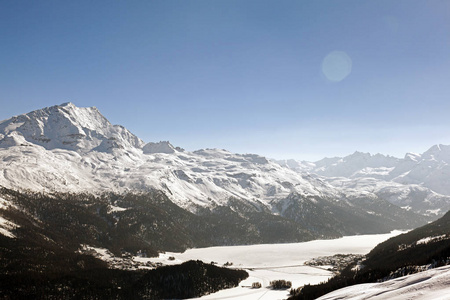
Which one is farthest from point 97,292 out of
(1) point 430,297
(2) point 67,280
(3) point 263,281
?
(1) point 430,297

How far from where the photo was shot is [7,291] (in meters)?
127

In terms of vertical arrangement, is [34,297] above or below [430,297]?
below

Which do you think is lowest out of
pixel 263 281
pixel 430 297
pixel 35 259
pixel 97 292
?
pixel 263 281

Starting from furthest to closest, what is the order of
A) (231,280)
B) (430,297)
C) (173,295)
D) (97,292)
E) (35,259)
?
1. (231,280)
2. (35,259)
3. (173,295)
4. (97,292)
5. (430,297)

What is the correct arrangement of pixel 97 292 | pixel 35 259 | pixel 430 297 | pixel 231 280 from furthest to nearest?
pixel 231 280, pixel 35 259, pixel 97 292, pixel 430 297

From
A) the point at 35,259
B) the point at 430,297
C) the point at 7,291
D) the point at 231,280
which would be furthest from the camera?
the point at 231,280

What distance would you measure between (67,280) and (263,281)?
122882 millimetres

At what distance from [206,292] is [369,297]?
14745 centimetres

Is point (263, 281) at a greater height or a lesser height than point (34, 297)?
lesser

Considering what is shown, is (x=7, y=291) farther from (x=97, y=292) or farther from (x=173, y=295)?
(x=173, y=295)

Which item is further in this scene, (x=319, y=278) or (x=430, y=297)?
(x=319, y=278)

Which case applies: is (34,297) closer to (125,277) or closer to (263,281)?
(125,277)

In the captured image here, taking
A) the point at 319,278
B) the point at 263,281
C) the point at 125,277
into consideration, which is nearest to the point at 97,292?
the point at 125,277

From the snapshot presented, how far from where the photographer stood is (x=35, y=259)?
16938 cm
